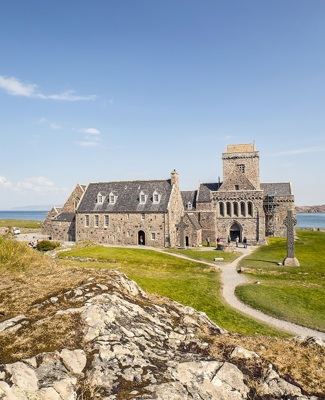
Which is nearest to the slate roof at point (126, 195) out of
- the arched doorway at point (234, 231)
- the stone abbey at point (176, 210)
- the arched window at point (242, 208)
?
the stone abbey at point (176, 210)

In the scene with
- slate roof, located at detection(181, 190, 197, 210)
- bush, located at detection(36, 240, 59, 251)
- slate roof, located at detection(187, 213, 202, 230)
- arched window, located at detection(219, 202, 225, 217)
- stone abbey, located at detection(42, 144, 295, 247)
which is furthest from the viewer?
slate roof, located at detection(181, 190, 197, 210)

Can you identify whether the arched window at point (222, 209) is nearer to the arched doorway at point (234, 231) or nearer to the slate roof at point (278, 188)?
the arched doorway at point (234, 231)

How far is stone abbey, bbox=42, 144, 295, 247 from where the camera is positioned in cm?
5328

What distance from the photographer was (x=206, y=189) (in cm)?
6712

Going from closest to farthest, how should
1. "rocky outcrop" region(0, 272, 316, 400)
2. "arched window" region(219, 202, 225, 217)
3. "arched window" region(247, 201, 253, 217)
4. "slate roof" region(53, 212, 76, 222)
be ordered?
"rocky outcrop" region(0, 272, 316, 400) → "slate roof" region(53, 212, 76, 222) → "arched window" region(247, 201, 253, 217) → "arched window" region(219, 202, 225, 217)

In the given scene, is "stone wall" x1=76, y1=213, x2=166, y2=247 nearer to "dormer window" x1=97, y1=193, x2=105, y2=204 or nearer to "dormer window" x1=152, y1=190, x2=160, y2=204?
"dormer window" x1=152, y1=190, x2=160, y2=204

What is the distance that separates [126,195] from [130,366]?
168ft

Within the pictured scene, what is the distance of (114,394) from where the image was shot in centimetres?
502

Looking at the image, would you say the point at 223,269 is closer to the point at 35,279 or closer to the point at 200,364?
the point at 35,279

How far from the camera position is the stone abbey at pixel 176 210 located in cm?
5328

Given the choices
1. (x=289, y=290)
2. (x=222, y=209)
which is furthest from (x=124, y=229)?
(x=289, y=290)

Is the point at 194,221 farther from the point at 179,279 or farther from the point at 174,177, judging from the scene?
the point at 179,279

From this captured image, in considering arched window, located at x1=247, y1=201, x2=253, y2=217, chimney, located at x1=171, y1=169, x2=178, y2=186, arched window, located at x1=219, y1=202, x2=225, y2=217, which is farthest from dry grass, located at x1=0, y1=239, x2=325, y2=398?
arched window, located at x1=219, y1=202, x2=225, y2=217

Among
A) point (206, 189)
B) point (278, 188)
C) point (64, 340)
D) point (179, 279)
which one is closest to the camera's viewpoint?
point (64, 340)
